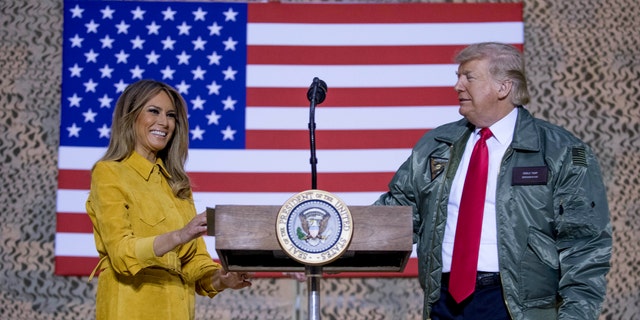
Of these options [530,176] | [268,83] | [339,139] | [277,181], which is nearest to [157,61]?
[268,83]

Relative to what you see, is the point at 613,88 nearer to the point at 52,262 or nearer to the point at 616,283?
the point at 616,283

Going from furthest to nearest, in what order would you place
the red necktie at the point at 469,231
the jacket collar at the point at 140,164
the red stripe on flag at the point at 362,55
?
the red stripe on flag at the point at 362,55
the jacket collar at the point at 140,164
the red necktie at the point at 469,231

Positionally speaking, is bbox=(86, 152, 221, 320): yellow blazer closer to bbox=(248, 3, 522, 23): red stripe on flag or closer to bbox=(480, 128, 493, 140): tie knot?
bbox=(480, 128, 493, 140): tie knot

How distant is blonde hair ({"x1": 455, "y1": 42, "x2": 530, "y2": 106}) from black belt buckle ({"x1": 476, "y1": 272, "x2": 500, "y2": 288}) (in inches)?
20.6

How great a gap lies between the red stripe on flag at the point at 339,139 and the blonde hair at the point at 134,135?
4.45ft

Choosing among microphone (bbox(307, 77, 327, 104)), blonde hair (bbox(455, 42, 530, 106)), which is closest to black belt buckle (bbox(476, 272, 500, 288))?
blonde hair (bbox(455, 42, 530, 106))

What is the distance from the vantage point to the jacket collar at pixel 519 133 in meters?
2.48

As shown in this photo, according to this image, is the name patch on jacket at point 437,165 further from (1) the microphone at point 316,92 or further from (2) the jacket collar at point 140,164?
(2) the jacket collar at point 140,164

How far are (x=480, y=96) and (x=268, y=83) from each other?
73.7 inches

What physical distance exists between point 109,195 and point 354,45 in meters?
2.04

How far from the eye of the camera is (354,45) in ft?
14.4

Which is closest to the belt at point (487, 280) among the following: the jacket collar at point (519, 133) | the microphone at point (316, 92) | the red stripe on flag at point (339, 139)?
the jacket collar at point (519, 133)

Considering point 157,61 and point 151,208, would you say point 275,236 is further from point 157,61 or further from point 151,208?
point 157,61

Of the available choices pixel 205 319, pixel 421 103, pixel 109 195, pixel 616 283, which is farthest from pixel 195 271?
pixel 616 283
